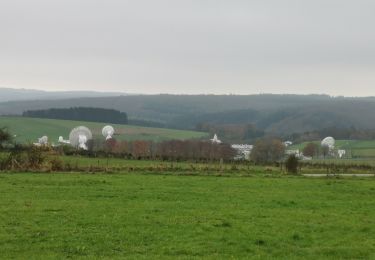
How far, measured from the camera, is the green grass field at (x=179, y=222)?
561 inches

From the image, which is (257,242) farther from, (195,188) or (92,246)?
(195,188)

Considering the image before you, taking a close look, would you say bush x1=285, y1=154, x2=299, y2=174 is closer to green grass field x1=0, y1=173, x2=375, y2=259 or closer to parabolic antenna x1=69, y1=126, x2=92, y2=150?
green grass field x1=0, y1=173, x2=375, y2=259

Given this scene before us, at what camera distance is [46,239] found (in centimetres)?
1496

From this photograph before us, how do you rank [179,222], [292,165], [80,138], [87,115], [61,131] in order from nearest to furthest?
1. [179,222]
2. [292,165]
3. [80,138]
4. [61,131]
5. [87,115]

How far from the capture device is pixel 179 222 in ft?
59.0

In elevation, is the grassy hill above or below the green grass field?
above

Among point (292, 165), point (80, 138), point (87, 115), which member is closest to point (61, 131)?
point (87, 115)

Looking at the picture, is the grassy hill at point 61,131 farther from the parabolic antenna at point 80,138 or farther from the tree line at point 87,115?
the parabolic antenna at point 80,138

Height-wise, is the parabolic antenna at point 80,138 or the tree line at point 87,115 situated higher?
the tree line at point 87,115

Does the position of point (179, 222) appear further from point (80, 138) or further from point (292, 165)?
point (80, 138)

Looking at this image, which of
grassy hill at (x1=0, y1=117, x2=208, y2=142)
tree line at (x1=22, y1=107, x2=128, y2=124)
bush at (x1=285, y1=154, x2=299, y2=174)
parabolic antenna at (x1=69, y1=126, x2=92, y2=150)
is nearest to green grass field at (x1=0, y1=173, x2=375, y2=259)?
bush at (x1=285, y1=154, x2=299, y2=174)

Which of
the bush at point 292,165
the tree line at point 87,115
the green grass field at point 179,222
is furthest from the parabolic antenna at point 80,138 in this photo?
the tree line at point 87,115

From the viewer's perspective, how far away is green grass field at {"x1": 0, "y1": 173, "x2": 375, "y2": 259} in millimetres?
14242

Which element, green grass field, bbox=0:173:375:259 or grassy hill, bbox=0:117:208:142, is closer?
green grass field, bbox=0:173:375:259
